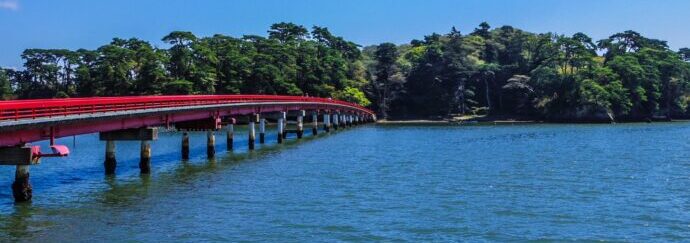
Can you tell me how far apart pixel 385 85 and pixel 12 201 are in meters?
122

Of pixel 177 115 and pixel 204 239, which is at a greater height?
pixel 177 115

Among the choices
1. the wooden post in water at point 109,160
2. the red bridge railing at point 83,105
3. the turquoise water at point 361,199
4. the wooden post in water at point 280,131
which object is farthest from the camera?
the wooden post in water at point 280,131

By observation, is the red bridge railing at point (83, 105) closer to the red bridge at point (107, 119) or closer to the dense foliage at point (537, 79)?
the red bridge at point (107, 119)

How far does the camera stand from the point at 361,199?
94.7ft

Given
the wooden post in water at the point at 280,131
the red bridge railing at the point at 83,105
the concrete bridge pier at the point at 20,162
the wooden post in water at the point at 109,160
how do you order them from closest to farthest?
the concrete bridge pier at the point at 20,162, the red bridge railing at the point at 83,105, the wooden post in water at the point at 109,160, the wooden post in water at the point at 280,131

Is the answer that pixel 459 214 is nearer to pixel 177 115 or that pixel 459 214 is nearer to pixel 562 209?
pixel 562 209

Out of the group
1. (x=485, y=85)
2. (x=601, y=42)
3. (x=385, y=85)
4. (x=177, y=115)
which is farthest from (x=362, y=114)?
(x=177, y=115)

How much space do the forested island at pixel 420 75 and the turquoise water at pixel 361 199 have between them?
73402 millimetres

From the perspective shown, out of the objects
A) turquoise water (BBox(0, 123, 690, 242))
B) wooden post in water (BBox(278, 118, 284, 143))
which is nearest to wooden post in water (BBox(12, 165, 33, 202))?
turquoise water (BBox(0, 123, 690, 242))

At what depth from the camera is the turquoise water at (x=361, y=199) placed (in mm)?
22062

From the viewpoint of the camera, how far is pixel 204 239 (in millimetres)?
21172

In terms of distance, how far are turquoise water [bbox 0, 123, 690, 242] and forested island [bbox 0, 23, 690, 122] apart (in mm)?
73402

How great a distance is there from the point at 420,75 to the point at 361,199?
385ft

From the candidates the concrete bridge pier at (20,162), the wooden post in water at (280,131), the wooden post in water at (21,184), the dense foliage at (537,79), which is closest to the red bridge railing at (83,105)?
the concrete bridge pier at (20,162)
